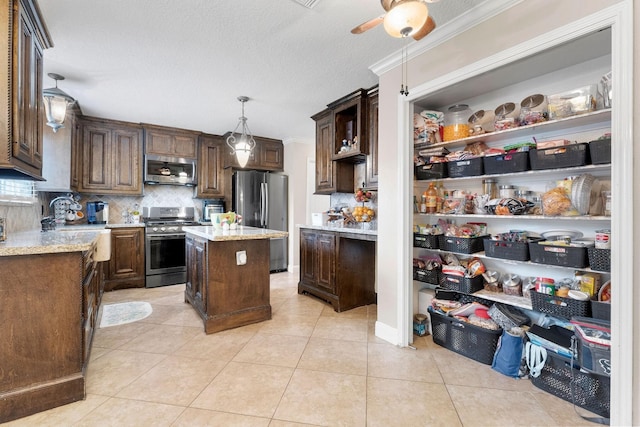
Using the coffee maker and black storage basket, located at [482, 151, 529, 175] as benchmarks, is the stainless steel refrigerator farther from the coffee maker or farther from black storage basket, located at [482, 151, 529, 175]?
black storage basket, located at [482, 151, 529, 175]

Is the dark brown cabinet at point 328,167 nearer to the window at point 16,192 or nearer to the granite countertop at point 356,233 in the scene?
the granite countertop at point 356,233

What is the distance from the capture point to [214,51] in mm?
2363

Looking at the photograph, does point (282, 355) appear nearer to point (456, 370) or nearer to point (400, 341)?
point (400, 341)

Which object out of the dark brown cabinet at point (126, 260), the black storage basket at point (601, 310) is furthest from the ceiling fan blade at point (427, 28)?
the dark brown cabinet at point (126, 260)

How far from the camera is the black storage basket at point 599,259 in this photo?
1560 millimetres

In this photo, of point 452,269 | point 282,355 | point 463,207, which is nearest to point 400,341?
point 452,269

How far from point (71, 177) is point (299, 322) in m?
3.50

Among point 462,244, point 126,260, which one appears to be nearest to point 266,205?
point 126,260

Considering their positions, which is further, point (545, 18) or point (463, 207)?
point (463, 207)

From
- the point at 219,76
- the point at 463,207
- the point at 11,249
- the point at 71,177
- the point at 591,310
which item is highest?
the point at 219,76

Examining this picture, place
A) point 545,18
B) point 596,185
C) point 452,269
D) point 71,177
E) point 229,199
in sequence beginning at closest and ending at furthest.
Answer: point 545,18 < point 596,185 < point 452,269 < point 71,177 < point 229,199

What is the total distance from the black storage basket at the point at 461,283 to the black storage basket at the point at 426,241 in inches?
10.1

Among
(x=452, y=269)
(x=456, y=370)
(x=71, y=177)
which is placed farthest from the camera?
(x=71, y=177)

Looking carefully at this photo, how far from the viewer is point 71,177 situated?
3668 millimetres
